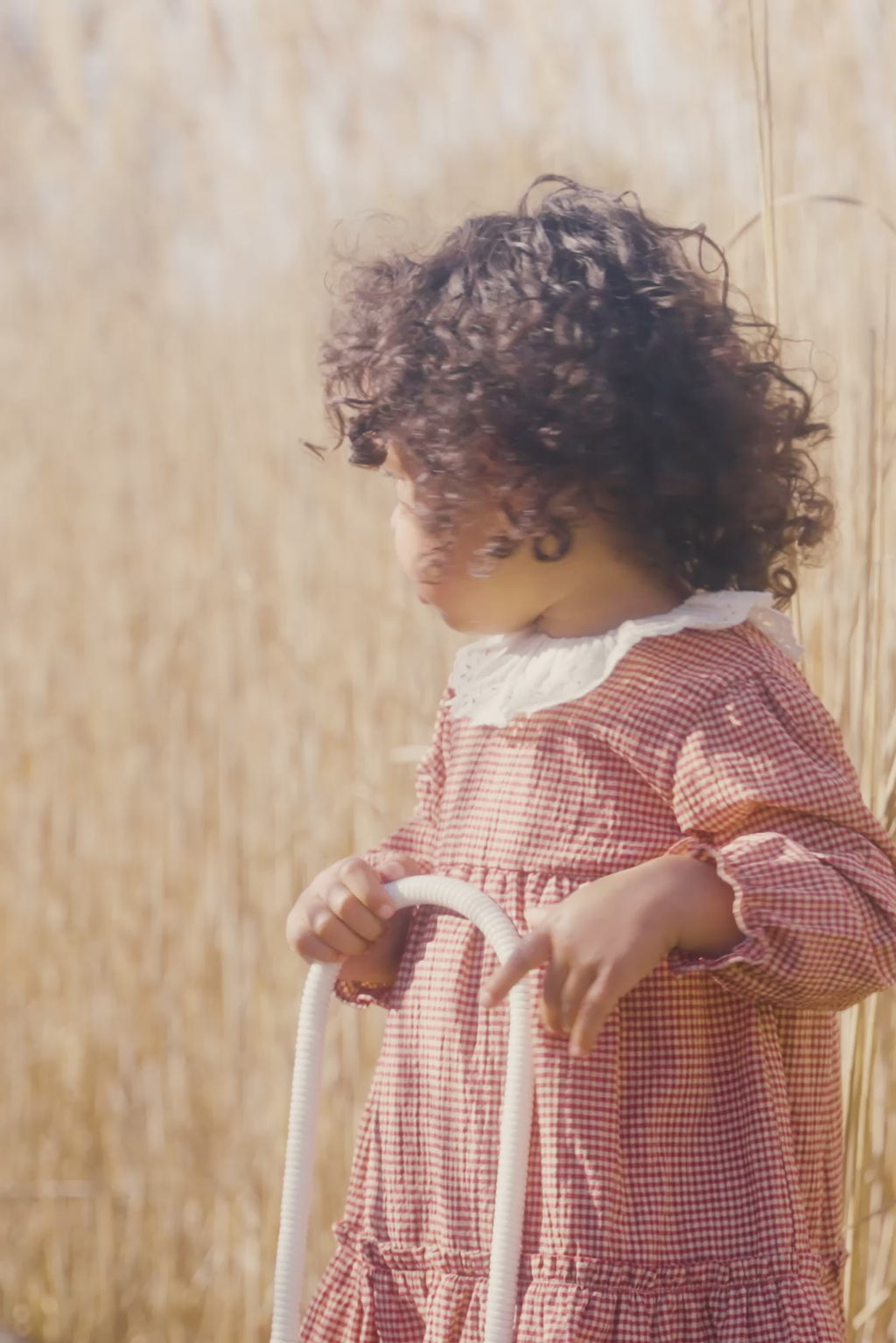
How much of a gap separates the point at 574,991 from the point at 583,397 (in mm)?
417

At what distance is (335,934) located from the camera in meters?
1.13

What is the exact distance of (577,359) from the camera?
3.68 feet

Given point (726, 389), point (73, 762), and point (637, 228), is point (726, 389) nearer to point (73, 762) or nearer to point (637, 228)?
point (637, 228)

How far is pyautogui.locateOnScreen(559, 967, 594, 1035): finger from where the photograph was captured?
0.97 metres

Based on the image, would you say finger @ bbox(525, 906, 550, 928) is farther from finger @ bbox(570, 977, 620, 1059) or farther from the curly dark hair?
the curly dark hair

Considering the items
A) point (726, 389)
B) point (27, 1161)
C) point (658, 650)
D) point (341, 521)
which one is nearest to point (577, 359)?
point (726, 389)

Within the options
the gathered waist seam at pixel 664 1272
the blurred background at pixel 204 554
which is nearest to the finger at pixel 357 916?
the gathered waist seam at pixel 664 1272

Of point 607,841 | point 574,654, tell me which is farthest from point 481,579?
point 607,841

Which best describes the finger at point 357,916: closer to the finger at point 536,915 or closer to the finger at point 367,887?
the finger at point 367,887

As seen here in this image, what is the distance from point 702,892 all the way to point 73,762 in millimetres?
1576

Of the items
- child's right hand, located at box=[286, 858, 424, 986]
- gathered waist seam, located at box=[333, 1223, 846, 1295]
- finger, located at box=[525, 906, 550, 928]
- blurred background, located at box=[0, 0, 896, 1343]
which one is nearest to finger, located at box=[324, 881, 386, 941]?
child's right hand, located at box=[286, 858, 424, 986]

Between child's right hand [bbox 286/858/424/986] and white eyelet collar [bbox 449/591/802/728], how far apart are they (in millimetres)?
138

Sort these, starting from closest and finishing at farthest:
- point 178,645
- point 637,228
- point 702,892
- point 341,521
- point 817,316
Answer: point 702,892 → point 637,228 → point 817,316 → point 341,521 → point 178,645

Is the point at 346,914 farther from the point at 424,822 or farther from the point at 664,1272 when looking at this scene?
the point at 664,1272
